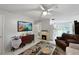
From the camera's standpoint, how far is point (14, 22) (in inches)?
73.6

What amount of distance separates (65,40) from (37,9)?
32.0 inches

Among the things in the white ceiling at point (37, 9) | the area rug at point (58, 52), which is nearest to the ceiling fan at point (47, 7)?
the white ceiling at point (37, 9)

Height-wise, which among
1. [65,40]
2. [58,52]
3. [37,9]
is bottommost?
[58,52]

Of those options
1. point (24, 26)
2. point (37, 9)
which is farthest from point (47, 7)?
point (24, 26)

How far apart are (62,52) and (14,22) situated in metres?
1.07

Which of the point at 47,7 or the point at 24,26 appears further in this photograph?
the point at 24,26

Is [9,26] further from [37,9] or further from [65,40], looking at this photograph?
[65,40]

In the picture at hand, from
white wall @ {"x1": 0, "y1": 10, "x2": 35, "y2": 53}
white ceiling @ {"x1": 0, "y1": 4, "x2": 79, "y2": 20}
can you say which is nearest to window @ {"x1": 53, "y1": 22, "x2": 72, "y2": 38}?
Result: white ceiling @ {"x1": 0, "y1": 4, "x2": 79, "y2": 20}

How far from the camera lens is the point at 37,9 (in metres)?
1.86

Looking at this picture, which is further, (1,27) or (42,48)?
(42,48)

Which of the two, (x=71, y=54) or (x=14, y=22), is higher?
(x=14, y=22)
